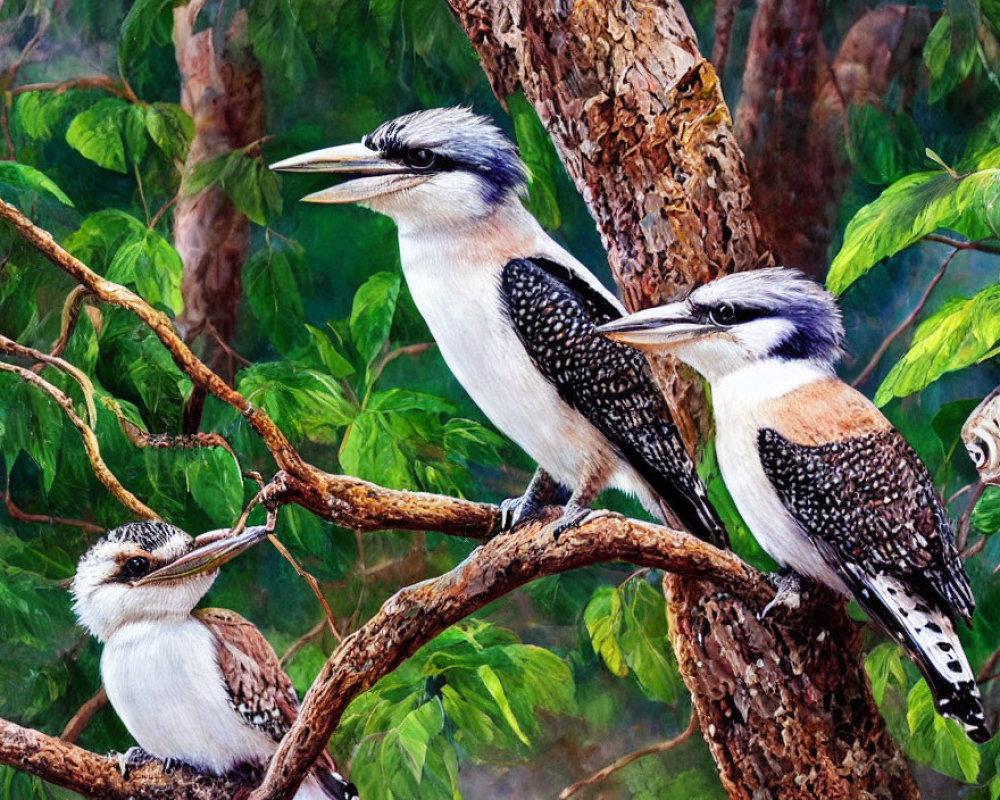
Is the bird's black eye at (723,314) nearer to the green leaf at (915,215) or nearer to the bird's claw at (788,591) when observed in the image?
the green leaf at (915,215)

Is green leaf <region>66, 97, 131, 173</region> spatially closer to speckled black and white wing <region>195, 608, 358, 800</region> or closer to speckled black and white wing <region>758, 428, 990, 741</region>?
speckled black and white wing <region>195, 608, 358, 800</region>

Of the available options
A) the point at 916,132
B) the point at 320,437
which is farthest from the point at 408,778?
the point at 916,132

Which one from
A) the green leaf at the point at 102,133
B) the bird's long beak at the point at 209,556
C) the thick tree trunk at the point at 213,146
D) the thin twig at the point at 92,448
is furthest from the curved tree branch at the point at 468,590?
the green leaf at the point at 102,133

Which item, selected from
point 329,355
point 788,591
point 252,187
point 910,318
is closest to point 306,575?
point 329,355

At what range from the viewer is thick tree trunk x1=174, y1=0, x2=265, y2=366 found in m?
1.54

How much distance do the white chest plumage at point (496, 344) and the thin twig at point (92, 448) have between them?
1.63 feet

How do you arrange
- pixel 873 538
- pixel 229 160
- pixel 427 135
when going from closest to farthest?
pixel 873 538 → pixel 427 135 → pixel 229 160

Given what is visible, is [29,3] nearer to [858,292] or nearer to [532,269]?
[532,269]

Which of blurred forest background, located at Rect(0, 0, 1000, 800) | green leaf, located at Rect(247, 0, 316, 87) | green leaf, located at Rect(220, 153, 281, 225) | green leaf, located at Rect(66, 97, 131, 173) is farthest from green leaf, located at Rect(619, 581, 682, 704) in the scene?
green leaf, located at Rect(66, 97, 131, 173)

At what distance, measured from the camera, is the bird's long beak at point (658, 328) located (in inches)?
53.5

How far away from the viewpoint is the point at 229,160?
5.09 ft

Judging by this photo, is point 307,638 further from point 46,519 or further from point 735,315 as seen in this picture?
point 735,315

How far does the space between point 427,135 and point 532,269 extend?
8.7 inches

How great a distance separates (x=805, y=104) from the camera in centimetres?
143
